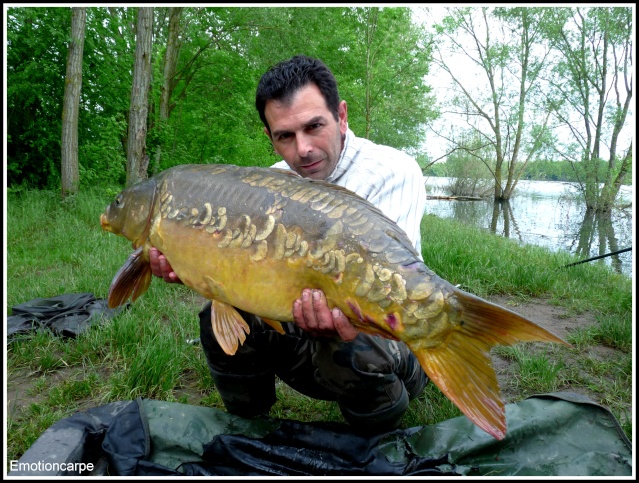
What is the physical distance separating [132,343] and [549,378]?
5.99 ft

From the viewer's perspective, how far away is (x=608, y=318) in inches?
98.8

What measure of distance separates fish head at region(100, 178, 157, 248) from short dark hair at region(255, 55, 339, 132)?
542mm

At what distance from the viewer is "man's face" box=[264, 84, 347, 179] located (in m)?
1.66

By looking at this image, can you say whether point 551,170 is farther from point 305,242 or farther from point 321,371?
point 305,242

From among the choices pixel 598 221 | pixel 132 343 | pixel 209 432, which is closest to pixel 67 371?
pixel 132 343

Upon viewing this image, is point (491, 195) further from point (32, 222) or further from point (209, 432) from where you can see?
point (209, 432)

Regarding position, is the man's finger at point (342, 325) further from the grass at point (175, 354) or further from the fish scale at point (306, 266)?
the grass at point (175, 354)

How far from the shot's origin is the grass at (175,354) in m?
1.75

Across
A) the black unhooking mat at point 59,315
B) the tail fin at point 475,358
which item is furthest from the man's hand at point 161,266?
the black unhooking mat at point 59,315

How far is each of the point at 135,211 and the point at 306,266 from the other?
683mm

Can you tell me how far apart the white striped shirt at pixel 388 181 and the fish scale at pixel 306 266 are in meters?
0.48

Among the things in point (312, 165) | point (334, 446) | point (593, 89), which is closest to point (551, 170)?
point (593, 89)

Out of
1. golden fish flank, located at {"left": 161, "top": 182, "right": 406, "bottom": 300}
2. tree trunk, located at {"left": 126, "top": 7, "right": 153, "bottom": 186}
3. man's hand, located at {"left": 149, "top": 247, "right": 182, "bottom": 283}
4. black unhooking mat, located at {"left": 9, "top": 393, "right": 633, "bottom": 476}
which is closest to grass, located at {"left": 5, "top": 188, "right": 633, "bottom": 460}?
black unhooking mat, located at {"left": 9, "top": 393, "right": 633, "bottom": 476}

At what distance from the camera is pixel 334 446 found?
1.44 metres
